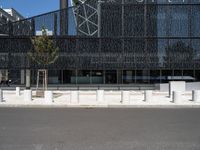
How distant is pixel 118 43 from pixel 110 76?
446cm

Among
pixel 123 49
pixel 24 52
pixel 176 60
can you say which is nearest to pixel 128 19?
pixel 123 49

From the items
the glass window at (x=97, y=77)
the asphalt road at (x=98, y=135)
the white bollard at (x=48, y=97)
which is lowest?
the asphalt road at (x=98, y=135)

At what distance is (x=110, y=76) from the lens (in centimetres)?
5238

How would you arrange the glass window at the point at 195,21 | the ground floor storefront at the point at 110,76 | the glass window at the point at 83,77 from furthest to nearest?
the glass window at the point at 83,77, the ground floor storefront at the point at 110,76, the glass window at the point at 195,21

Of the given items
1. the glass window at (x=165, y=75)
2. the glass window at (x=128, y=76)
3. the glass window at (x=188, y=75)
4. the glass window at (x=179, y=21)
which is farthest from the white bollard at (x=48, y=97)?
the glass window at (x=188, y=75)

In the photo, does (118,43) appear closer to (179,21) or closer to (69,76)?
(69,76)

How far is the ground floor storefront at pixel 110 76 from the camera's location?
170 ft

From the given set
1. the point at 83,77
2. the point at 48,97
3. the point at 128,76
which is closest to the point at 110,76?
the point at 128,76

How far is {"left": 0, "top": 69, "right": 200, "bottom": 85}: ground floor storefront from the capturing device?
5172 centimetres

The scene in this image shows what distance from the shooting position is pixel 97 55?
5100cm

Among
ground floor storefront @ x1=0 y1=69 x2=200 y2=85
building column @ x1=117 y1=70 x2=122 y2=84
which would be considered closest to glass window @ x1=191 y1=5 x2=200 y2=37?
ground floor storefront @ x1=0 y1=69 x2=200 y2=85

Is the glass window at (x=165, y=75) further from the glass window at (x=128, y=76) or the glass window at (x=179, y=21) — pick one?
the glass window at (x=179, y=21)

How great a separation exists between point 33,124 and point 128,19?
39.4m

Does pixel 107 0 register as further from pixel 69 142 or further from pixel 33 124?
pixel 69 142
